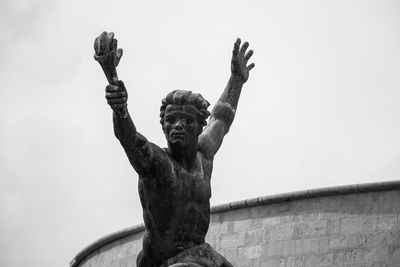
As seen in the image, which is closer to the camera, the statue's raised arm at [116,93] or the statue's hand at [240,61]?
the statue's raised arm at [116,93]

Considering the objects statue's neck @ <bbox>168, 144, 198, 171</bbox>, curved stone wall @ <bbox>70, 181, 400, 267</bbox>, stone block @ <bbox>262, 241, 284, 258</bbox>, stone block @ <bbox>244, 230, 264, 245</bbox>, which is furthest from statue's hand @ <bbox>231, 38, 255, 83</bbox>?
stone block @ <bbox>244, 230, 264, 245</bbox>

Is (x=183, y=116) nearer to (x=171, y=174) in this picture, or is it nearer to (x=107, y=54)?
(x=171, y=174)

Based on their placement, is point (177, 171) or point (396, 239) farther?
point (396, 239)

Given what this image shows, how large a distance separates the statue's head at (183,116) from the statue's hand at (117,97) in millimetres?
747

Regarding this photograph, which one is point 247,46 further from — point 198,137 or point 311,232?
point 311,232

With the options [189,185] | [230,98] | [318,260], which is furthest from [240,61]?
[318,260]

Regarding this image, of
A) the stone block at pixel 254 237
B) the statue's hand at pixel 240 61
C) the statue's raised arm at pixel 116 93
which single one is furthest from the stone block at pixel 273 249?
the statue's raised arm at pixel 116 93

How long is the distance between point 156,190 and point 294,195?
42.8 ft

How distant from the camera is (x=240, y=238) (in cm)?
2658

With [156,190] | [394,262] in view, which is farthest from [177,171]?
[394,262]

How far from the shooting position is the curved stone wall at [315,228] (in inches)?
1001

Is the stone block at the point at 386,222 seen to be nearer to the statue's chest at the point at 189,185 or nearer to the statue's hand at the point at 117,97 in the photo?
the statue's chest at the point at 189,185

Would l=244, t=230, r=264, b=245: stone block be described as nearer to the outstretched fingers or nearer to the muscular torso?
the outstretched fingers

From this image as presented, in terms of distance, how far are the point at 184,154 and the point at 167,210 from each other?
0.57 meters
